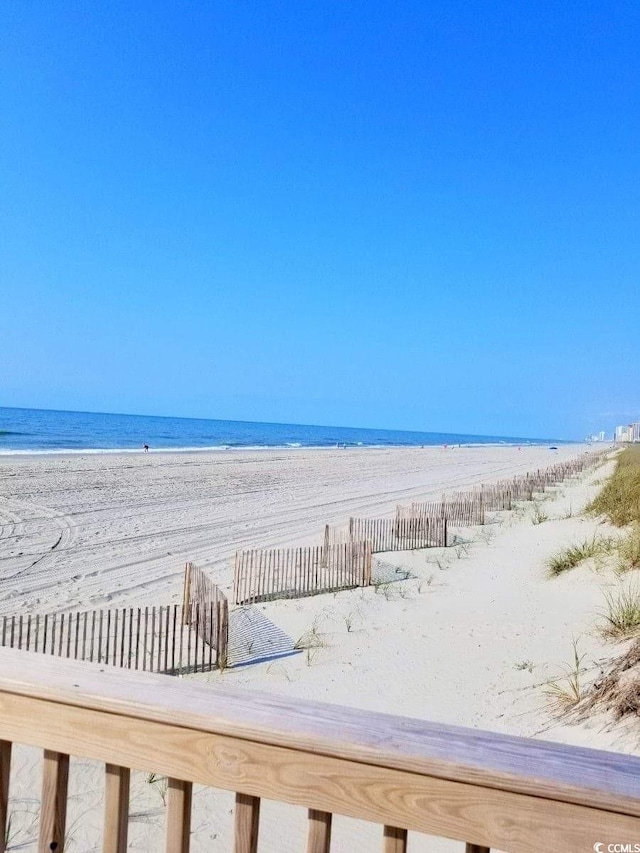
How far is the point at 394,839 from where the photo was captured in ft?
3.82

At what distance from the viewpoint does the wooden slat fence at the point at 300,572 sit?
9.58m

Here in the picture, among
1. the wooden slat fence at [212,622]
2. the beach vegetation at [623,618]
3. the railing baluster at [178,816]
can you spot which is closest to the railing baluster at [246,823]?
the railing baluster at [178,816]

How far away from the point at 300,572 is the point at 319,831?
9245mm

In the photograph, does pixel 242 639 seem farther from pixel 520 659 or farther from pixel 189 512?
pixel 189 512

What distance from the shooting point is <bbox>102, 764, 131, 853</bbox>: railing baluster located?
1.29 m

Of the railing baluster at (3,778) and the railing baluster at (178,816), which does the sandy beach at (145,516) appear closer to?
the railing baluster at (3,778)

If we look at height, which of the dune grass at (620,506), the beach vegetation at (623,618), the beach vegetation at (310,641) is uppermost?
the dune grass at (620,506)

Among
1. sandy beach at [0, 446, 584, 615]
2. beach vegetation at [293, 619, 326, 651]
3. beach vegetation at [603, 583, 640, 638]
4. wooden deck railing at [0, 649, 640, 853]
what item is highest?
wooden deck railing at [0, 649, 640, 853]

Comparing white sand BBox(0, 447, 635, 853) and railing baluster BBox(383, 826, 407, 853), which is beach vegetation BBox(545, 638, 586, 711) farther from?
railing baluster BBox(383, 826, 407, 853)

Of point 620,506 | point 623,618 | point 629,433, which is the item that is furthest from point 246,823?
point 629,433

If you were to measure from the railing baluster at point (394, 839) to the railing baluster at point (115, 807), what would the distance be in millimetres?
570

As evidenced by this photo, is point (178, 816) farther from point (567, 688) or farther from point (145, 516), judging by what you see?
point (145, 516)

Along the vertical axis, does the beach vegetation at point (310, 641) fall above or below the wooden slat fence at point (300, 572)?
below

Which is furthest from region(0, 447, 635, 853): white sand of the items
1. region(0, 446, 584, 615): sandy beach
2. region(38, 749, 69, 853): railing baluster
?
region(38, 749, 69, 853): railing baluster
